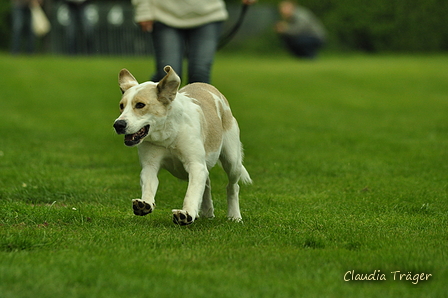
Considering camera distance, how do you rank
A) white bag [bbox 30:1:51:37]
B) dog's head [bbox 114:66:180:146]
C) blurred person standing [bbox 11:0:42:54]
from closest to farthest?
dog's head [bbox 114:66:180:146], blurred person standing [bbox 11:0:42:54], white bag [bbox 30:1:51:37]

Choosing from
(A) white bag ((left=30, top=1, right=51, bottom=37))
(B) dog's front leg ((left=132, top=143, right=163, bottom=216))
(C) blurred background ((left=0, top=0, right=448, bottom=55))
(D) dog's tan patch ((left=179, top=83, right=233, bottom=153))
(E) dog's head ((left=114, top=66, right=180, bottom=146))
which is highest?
(E) dog's head ((left=114, top=66, right=180, bottom=146))

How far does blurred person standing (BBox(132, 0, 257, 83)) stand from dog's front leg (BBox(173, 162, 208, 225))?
91.2 inches

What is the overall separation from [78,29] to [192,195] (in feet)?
77.7

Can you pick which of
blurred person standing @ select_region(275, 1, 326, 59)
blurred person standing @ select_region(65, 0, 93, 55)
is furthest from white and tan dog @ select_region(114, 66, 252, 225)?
blurred person standing @ select_region(275, 1, 326, 59)

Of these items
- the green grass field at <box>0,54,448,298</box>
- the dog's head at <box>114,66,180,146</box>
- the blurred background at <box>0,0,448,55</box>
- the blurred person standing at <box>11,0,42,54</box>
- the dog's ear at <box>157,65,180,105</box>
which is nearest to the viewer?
the green grass field at <box>0,54,448,298</box>

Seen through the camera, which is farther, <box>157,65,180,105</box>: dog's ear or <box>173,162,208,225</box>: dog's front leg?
<box>157,65,180,105</box>: dog's ear

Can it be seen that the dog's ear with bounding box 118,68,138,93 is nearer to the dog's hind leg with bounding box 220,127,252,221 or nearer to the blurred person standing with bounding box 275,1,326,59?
the dog's hind leg with bounding box 220,127,252,221

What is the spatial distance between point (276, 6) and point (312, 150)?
23432 mm

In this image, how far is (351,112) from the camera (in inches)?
615

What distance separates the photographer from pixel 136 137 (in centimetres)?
549

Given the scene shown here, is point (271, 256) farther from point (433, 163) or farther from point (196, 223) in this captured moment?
point (433, 163)

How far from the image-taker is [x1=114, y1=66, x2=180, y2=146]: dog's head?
545 centimetres

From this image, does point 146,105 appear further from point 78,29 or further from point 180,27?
point 78,29

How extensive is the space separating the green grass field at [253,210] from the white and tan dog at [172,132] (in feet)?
1.04
